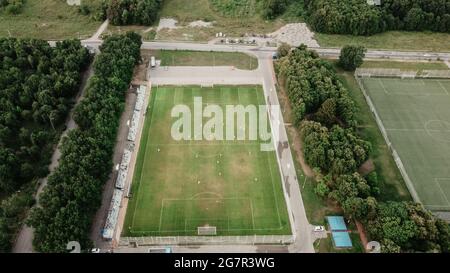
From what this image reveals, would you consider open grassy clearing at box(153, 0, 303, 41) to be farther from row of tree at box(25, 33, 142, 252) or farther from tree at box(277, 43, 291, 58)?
row of tree at box(25, 33, 142, 252)

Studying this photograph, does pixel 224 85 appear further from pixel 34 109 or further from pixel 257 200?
pixel 34 109

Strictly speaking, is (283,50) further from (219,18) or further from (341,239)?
(341,239)

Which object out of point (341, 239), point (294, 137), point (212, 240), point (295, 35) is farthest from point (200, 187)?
point (295, 35)

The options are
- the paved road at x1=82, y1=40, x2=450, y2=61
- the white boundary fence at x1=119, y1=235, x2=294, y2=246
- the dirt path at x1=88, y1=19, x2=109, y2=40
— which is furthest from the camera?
the dirt path at x1=88, y1=19, x2=109, y2=40

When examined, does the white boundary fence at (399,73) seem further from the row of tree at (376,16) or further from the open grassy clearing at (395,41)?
the row of tree at (376,16)

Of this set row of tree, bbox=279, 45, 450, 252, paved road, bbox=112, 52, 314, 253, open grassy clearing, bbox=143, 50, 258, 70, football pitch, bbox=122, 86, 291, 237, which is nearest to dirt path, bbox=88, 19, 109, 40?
open grassy clearing, bbox=143, 50, 258, 70

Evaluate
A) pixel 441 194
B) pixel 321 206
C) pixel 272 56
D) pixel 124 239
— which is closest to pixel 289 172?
pixel 321 206

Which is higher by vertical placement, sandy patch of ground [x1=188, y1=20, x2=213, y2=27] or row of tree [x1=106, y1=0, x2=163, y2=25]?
row of tree [x1=106, y1=0, x2=163, y2=25]
